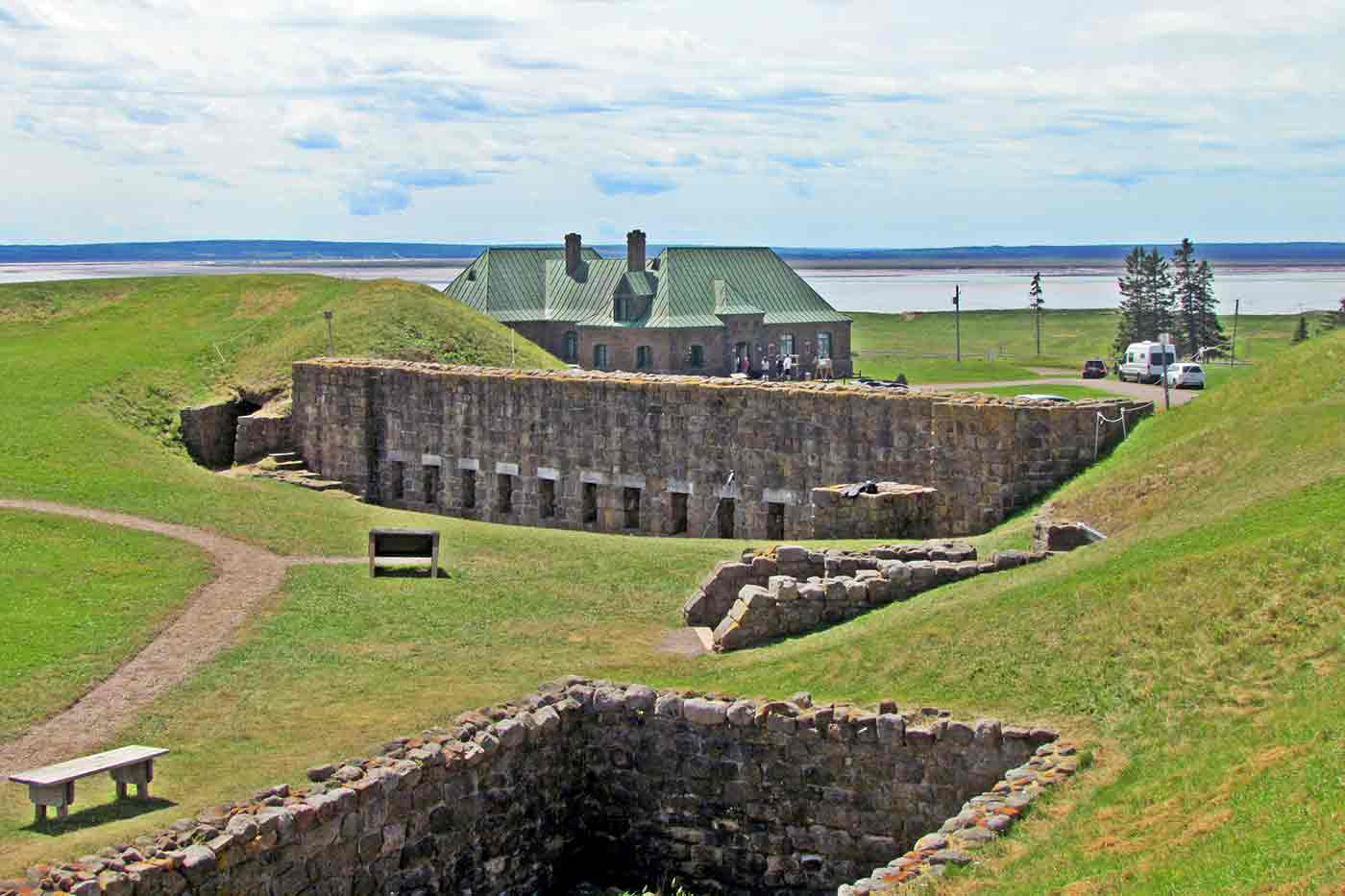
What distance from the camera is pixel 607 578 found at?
32906mm

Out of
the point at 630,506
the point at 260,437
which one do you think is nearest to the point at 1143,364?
the point at 630,506

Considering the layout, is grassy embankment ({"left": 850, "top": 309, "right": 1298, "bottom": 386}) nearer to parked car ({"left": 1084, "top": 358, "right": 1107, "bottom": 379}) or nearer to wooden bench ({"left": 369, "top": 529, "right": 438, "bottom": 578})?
parked car ({"left": 1084, "top": 358, "right": 1107, "bottom": 379})

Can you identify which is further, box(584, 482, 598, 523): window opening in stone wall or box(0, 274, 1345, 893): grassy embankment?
box(584, 482, 598, 523): window opening in stone wall

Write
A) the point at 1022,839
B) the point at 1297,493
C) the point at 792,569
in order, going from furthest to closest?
the point at 792,569 → the point at 1297,493 → the point at 1022,839

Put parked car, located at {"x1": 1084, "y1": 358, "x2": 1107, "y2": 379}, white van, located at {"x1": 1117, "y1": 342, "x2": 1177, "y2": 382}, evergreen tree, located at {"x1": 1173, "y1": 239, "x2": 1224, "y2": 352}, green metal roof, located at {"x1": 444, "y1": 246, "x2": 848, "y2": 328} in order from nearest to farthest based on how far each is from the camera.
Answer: white van, located at {"x1": 1117, "y1": 342, "x2": 1177, "y2": 382} < parked car, located at {"x1": 1084, "y1": 358, "x2": 1107, "y2": 379} < green metal roof, located at {"x1": 444, "y1": 246, "x2": 848, "y2": 328} < evergreen tree, located at {"x1": 1173, "y1": 239, "x2": 1224, "y2": 352}

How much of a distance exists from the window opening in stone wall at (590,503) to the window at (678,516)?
8.73ft

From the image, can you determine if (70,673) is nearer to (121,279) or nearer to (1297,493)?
(1297,493)

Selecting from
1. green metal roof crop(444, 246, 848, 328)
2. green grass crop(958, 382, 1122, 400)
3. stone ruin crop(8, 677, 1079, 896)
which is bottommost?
stone ruin crop(8, 677, 1079, 896)

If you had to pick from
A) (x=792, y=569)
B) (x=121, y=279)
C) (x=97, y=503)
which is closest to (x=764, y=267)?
(x=121, y=279)

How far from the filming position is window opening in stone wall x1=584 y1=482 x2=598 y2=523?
1778 inches

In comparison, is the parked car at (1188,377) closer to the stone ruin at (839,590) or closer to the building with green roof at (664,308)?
the stone ruin at (839,590)

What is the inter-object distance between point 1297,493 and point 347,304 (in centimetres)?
4487

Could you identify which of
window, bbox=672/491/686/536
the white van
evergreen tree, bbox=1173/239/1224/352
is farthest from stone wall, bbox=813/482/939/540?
evergreen tree, bbox=1173/239/1224/352

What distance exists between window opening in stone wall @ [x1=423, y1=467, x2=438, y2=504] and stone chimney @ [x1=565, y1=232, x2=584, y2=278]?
48.9 metres
